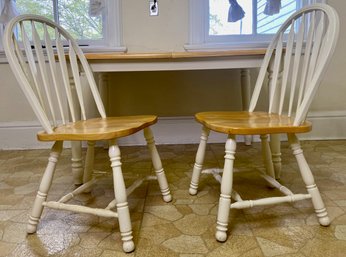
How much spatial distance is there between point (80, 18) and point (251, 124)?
183 centimetres

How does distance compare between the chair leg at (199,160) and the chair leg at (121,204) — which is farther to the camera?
the chair leg at (199,160)

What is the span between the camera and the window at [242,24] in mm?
2230

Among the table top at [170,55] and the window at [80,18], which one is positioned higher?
the window at [80,18]

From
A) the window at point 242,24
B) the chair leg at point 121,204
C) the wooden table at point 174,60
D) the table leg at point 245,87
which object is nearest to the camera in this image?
the chair leg at point 121,204

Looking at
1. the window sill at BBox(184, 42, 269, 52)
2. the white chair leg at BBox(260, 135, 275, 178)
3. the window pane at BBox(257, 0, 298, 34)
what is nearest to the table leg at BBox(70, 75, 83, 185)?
the white chair leg at BBox(260, 135, 275, 178)

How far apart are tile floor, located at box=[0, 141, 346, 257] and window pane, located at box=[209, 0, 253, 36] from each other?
117 cm

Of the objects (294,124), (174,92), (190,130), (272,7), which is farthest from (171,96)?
(294,124)

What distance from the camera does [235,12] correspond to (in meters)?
2.28

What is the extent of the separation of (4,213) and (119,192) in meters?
0.62

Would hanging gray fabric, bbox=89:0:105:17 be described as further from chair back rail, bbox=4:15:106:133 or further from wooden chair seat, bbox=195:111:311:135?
wooden chair seat, bbox=195:111:311:135

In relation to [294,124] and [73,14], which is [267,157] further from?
[73,14]

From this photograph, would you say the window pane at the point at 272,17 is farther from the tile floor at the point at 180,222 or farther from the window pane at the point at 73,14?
the window pane at the point at 73,14

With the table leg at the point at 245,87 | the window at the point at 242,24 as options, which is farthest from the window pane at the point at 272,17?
the table leg at the point at 245,87

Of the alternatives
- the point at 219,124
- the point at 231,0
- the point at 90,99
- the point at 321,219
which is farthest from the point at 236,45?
the point at 321,219
